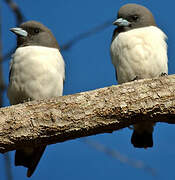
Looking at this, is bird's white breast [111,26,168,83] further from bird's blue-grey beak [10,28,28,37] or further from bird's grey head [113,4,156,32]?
bird's blue-grey beak [10,28,28,37]

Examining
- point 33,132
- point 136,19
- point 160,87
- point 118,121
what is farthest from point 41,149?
point 136,19

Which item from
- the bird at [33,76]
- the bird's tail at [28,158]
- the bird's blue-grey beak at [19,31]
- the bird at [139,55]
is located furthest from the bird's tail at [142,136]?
the bird's blue-grey beak at [19,31]

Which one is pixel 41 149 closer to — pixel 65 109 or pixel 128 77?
pixel 65 109

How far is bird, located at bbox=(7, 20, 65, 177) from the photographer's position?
514cm

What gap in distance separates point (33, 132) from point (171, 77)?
1622 millimetres

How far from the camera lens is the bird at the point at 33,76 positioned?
16.9 feet

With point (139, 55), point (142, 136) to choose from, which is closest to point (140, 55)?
point (139, 55)

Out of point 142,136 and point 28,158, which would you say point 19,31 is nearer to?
point 28,158

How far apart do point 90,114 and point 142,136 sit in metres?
1.50

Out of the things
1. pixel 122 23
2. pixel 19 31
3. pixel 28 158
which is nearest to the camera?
pixel 28 158

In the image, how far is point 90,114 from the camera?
166 inches

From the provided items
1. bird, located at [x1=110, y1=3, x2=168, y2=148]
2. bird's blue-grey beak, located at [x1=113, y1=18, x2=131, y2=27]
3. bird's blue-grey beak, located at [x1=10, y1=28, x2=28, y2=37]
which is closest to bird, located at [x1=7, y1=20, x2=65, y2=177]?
bird's blue-grey beak, located at [x1=10, y1=28, x2=28, y2=37]

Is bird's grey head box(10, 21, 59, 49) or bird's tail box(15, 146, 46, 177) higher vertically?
bird's grey head box(10, 21, 59, 49)

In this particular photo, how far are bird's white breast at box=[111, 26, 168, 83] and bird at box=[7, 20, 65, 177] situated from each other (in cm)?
87
